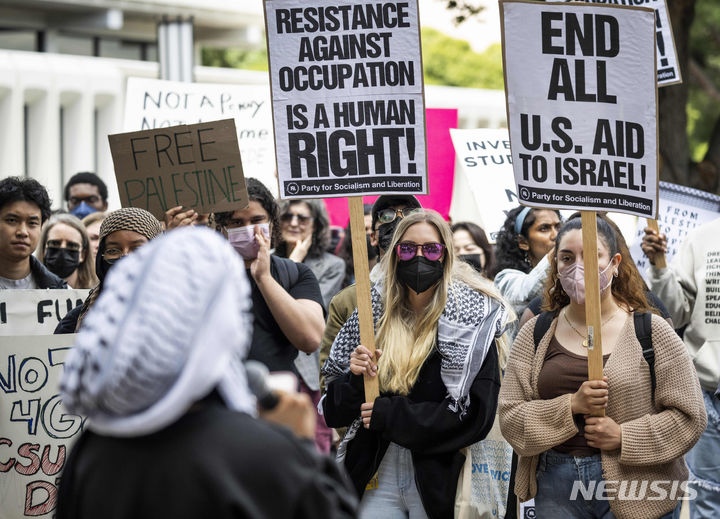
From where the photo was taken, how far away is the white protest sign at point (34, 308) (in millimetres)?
5418

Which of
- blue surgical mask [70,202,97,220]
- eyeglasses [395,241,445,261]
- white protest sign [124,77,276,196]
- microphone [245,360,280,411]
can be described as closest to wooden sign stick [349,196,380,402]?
eyeglasses [395,241,445,261]

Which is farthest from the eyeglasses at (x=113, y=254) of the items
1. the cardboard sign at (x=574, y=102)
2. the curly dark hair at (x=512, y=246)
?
the curly dark hair at (x=512, y=246)

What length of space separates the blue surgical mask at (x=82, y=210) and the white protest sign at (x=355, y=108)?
4228 millimetres

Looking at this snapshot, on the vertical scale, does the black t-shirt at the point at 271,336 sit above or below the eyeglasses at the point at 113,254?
below

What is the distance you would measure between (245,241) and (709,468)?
2918 millimetres

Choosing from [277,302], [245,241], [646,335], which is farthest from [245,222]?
[646,335]

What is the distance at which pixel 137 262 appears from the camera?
2.17 m

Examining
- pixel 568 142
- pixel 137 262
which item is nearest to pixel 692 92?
pixel 568 142

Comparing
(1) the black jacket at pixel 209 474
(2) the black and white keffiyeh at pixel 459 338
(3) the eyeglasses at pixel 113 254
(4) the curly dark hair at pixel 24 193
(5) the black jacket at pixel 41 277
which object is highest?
(4) the curly dark hair at pixel 24 193

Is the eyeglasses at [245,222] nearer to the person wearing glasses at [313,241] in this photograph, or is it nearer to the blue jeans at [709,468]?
the person wearing glasses at [313,241]

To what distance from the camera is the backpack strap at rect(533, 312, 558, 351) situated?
4559 millimetres

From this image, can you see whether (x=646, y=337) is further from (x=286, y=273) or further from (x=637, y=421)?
(x=286, y=273)

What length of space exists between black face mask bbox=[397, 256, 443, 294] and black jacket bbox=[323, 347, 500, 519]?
32cm

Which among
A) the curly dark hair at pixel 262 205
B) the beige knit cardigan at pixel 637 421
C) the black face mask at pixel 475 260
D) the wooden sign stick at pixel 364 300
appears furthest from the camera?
the black face mask at pixel 475 260
